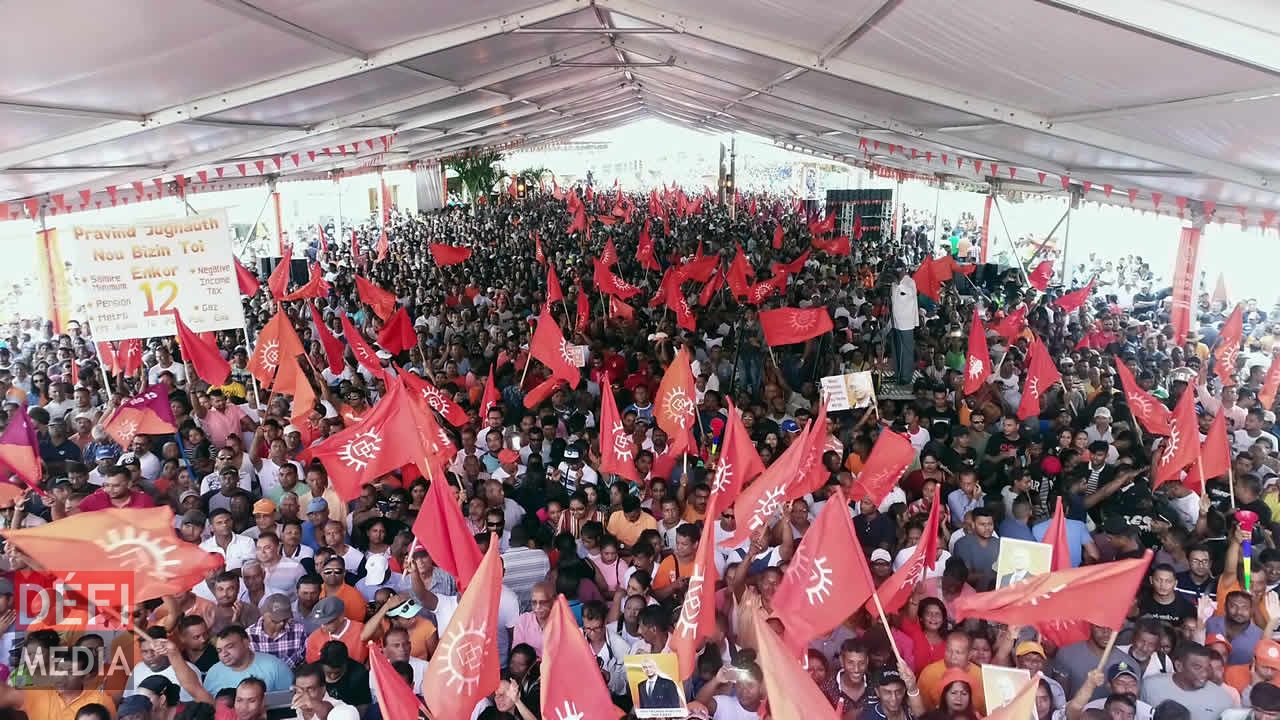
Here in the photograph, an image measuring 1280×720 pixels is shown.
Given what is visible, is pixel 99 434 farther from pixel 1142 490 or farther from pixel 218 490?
pixel 1142 490

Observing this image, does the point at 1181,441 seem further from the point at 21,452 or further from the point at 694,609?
the point at 21,452

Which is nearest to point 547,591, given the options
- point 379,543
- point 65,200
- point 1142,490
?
point 379,543

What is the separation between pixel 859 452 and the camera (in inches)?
300

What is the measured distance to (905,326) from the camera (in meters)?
12.0

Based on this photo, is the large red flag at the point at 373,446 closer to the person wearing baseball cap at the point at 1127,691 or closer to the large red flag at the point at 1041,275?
the person wearing baseball cap at the point at 1127,691

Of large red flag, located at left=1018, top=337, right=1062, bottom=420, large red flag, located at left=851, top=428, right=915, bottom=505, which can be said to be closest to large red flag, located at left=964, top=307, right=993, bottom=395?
large red flag, located at left=1018, top=337, right=1062, bottom=420

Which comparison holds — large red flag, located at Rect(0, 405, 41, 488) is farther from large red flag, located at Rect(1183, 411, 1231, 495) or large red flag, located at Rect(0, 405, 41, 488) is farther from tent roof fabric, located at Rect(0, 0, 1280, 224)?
large red flag, located at Rect(1183, 411, 1231, 495)

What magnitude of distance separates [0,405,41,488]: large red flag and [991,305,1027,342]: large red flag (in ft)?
35.4

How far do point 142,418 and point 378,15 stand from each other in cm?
409

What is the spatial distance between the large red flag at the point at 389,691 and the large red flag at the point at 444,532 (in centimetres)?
133

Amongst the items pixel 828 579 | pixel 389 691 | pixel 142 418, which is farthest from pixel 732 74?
pixel 389 691

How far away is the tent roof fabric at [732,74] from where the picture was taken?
18.8ft

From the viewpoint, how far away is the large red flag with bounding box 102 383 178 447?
7.50 m

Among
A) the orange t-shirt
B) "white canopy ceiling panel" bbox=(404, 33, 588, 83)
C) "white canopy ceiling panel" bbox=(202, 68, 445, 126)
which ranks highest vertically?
"white canopy ceiling panel" bbox=(404, 33, 588, 83)
